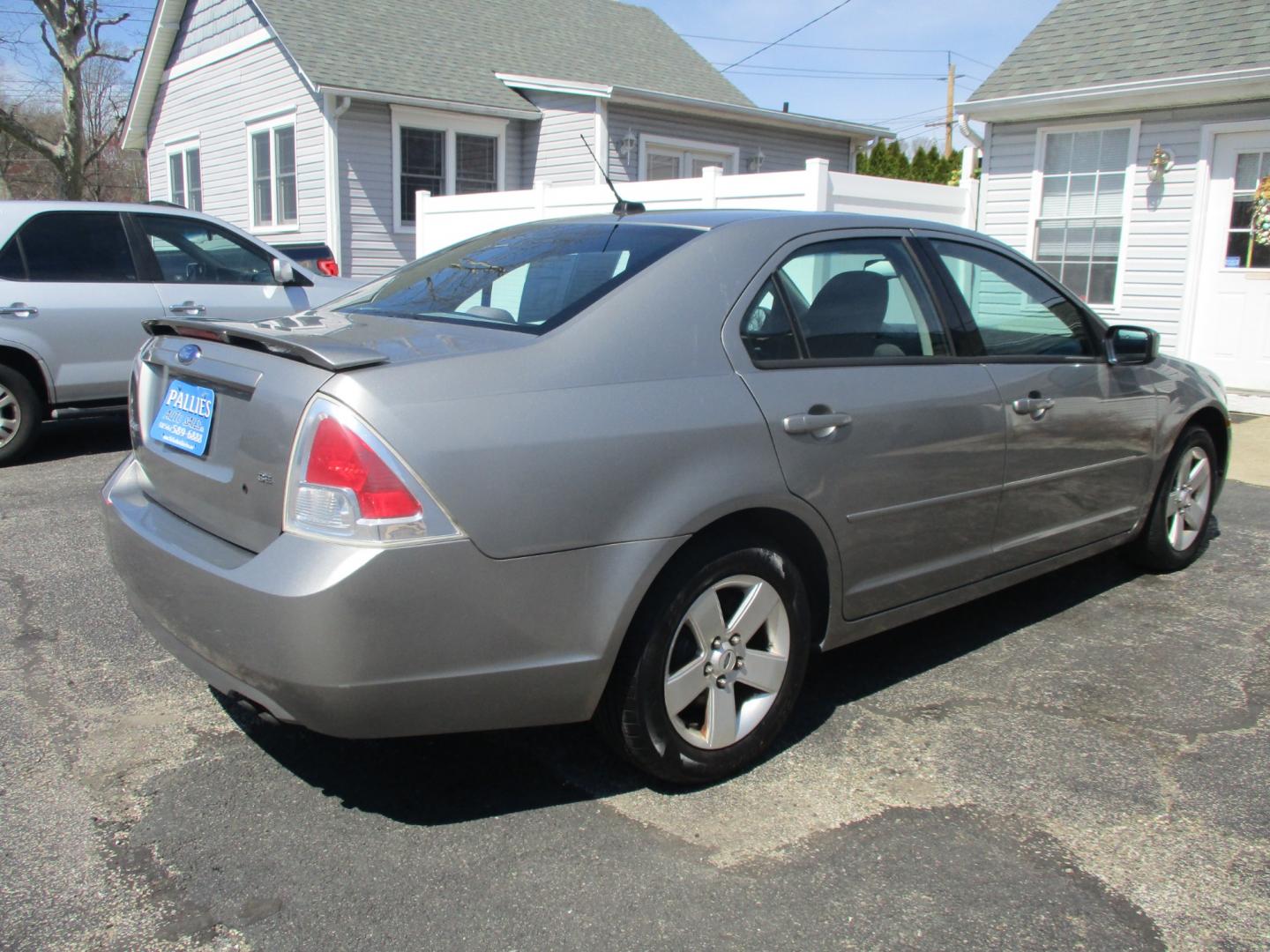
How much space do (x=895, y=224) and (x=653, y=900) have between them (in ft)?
7.89

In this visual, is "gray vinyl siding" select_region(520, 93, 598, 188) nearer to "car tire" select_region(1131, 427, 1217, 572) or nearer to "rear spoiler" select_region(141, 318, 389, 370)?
"car tire" select_region(1131, 427, 1217, 572)

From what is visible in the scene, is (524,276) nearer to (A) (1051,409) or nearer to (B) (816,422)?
(B) (816,422)

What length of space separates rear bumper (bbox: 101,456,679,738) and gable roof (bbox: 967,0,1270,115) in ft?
31.3

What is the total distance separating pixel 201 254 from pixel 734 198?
4365 mm

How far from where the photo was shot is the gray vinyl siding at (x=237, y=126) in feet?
49.9

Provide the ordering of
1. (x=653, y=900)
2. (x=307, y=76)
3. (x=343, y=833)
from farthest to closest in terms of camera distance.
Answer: (x=307, y=76) < (x=343, y=833) < (x=653, y=900)

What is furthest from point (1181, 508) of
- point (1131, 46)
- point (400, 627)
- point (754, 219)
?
point (1131, 46)

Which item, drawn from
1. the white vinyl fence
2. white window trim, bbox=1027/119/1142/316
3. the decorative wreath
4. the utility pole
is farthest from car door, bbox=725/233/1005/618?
the utility pole

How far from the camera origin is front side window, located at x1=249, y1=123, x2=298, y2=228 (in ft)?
52.6

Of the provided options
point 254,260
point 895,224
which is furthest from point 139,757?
point 254,260

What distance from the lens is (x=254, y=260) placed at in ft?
26.9

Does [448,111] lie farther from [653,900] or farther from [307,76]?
[653,900]

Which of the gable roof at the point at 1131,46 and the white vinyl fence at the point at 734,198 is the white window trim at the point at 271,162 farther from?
the gable roof at the point at 1131,46

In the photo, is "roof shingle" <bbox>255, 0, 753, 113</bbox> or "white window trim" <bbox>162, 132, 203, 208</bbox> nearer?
"roof shingle" <bbox>255, 0, 753, 113</bbox>
